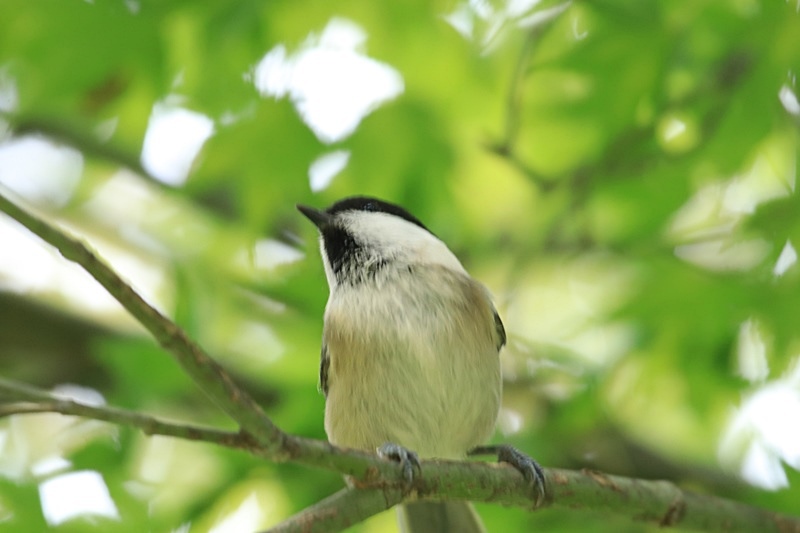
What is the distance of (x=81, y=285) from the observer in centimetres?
362

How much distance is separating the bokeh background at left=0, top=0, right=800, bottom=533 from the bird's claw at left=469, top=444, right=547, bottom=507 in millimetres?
345

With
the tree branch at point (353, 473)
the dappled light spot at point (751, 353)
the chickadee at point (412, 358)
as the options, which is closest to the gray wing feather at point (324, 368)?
the chickadee at point (412, 358)

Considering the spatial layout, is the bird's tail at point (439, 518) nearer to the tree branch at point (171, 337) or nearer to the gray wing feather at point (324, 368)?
the gray wing feather at point (324, 368)

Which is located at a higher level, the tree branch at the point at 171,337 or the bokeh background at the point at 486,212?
the bokeh background at the point at 486,212

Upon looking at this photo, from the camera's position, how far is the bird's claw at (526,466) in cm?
177

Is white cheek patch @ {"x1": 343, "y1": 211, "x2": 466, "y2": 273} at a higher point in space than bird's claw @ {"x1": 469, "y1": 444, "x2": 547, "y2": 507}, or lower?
higher

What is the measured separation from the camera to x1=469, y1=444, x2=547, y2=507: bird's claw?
177 cm

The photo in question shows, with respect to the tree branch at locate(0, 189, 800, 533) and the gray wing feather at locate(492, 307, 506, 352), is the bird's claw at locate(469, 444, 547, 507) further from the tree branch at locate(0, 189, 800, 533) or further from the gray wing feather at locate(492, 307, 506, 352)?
the gray wing feather at locate(492, 307, 506, 352)

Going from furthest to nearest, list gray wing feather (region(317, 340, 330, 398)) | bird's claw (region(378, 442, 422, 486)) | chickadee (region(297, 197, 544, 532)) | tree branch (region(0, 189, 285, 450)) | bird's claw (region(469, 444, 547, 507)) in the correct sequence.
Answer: gray wing feather (region(317, 340, 330, 398)) < chickadee (region(297, 197, 544, 532)) < bird's claw (region(469, 444, 547, 507)) < bird's claw (region(378, 442, 422, 486)) < tree branch (region(0, 189, 285, 450))

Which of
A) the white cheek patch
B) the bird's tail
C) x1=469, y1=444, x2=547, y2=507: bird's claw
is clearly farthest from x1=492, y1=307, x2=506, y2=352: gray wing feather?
the bird's tail

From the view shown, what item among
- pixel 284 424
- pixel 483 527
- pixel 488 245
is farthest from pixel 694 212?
pixel 284 424

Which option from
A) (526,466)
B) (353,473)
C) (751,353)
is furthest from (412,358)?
(751,353)

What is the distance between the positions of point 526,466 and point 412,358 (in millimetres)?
412

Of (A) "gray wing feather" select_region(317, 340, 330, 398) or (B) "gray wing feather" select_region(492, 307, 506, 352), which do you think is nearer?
(A) "gray wing feather" select_region(317, 340, 330, 398)
